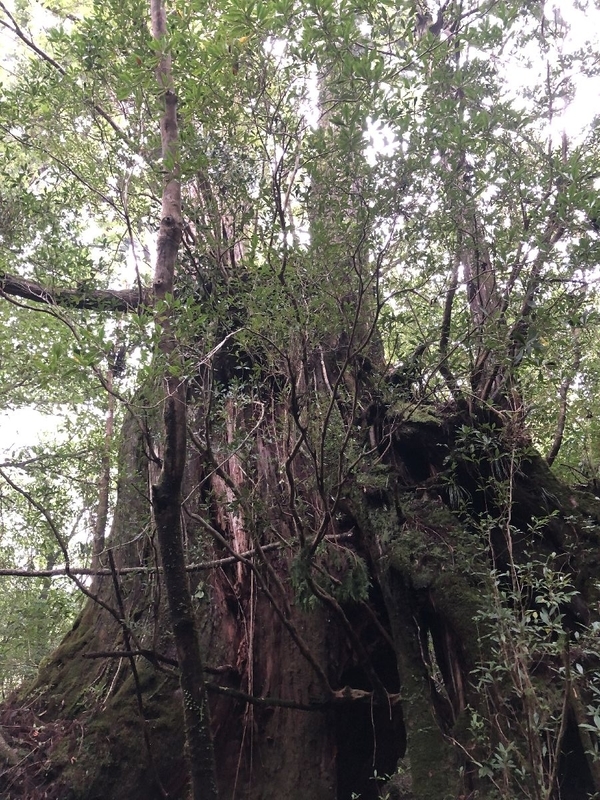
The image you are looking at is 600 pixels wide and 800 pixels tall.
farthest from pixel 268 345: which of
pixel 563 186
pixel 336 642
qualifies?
pixel 336 642

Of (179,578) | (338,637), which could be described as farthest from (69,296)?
(338,637)

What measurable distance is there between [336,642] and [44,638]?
15.7ft

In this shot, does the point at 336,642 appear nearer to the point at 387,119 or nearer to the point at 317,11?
the point at 387,119

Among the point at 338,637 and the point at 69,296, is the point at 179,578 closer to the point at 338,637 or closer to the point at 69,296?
the point at 338,637

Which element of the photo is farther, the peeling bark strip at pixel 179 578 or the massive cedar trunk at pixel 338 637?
the massive cedar trunk at pixel 338 637

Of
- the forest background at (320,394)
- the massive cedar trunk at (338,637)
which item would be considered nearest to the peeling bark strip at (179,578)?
the forest background at (320,394)

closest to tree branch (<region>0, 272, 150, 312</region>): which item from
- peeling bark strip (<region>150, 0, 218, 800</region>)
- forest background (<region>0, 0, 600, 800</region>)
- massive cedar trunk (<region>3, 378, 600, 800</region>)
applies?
forest background (<region>0, 0, 600, 800</region>)

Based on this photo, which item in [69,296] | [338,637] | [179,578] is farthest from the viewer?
[338,637]

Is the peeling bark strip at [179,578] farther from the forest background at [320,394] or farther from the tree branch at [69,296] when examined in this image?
the tree branch at [69,296]

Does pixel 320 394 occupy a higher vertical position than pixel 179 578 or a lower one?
higher

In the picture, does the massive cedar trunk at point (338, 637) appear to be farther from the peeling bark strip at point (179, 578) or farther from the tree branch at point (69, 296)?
the tree branch at point (69, 296)

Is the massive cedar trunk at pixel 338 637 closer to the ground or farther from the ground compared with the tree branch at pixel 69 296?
closer to the ground

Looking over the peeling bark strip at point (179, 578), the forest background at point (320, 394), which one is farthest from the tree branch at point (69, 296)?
the peeling bark strip at point (179, 578)

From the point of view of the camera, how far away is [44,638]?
7367 millimetres
